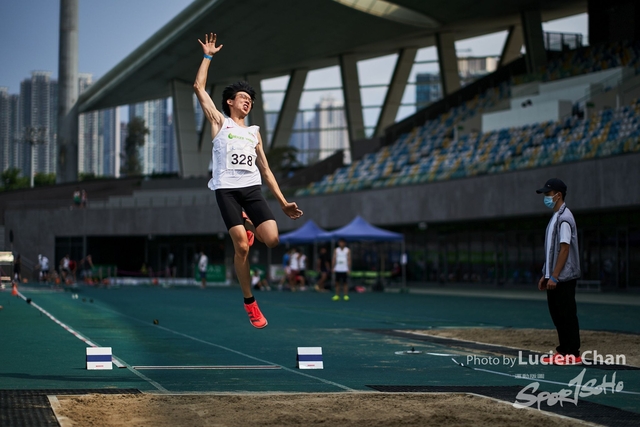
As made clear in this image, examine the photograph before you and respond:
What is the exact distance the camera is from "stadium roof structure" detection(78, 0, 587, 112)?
45.9 meters

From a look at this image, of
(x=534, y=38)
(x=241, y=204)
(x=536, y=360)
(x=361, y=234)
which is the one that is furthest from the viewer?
(x=534, y=38)

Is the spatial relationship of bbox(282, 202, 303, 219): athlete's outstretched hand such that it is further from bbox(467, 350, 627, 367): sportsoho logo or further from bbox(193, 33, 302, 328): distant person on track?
bbox(467, 350, 627, 367): sportsoho logo

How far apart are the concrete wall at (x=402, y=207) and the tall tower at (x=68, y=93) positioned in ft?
43.0

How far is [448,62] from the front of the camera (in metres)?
55.1

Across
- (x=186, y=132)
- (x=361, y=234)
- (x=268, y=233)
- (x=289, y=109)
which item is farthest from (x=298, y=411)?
(x=289, y=109)

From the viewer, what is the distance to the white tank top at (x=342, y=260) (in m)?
29.2

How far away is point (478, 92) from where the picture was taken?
169 feet

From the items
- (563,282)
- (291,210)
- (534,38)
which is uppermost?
(534,38)

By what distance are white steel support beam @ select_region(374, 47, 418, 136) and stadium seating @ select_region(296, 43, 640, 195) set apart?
7739mm

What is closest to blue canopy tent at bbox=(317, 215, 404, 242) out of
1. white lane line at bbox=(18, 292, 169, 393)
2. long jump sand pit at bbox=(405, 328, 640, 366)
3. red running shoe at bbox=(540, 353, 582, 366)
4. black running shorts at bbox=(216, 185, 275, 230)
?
white lane line at bbox=(18, 292, 169, 393)

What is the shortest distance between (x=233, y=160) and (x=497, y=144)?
3297 cm

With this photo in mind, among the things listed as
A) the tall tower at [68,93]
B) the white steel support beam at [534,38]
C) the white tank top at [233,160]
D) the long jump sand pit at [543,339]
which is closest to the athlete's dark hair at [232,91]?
the white tank top at [233,160]

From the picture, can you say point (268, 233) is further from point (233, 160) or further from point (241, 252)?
point (233, 160)

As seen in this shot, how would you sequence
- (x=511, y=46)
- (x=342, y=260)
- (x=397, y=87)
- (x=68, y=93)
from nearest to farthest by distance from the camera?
(x=342, y=260), (x=511, y=46), (x=397, y=87), (x=68, y=93)
